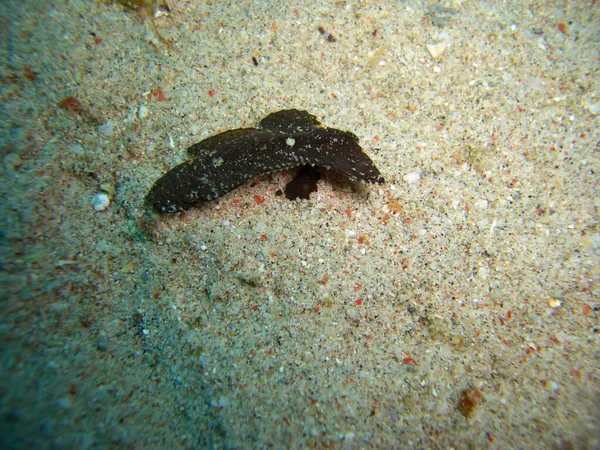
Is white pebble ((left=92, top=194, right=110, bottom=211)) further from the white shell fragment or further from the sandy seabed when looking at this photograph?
the white shell fragment

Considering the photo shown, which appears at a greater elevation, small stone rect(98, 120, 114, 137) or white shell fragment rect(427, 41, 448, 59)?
white shell fragment rect(427, 41, 448, 59)

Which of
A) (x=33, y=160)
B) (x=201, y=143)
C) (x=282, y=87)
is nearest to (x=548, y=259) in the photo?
(x=282, y=87)

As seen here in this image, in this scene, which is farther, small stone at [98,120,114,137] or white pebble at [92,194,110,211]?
small stone at [98,120,114,137]

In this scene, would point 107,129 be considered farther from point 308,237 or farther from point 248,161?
point 308,237

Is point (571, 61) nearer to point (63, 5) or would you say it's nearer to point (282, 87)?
point (282, 87)

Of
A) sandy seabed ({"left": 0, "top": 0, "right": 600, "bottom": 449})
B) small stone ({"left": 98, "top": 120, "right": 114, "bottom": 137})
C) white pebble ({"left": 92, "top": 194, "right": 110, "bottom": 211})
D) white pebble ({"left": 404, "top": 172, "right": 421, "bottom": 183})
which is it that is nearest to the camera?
sandy seabed ({"left": 0, "top": 0, "right": 600, "bottom": 449})

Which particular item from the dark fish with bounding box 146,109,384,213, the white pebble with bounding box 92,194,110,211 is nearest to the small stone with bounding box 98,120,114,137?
the white pebble with bounding box 92,194,110,211

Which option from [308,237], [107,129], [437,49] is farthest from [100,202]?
[437,49]
